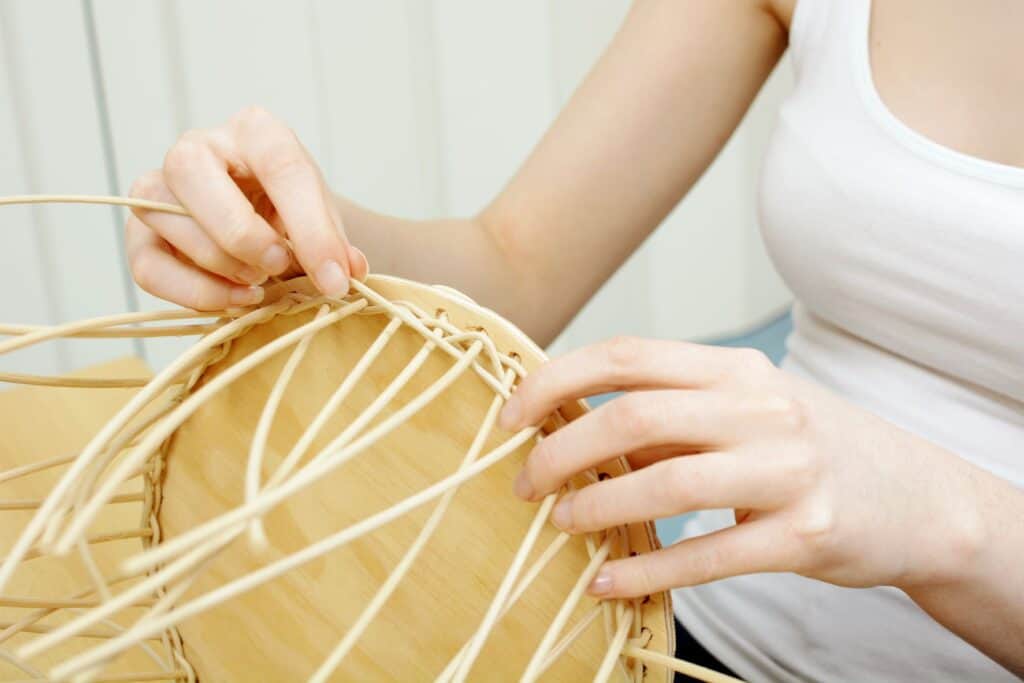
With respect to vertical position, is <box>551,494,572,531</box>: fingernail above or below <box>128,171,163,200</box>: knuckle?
below

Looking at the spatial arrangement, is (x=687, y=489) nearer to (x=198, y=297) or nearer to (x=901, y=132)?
(x=198, y=297)

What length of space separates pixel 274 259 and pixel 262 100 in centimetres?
98

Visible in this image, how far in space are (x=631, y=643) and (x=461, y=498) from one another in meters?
0.09

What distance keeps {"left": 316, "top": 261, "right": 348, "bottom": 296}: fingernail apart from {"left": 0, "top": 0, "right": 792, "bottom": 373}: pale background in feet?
3.26

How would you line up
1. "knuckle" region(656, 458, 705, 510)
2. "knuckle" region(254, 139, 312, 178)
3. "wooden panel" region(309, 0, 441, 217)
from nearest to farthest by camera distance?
"knuckle" region(656, 458, 705, 510)
"knuckle" region(254, 139, 312, 178)
"wooden panel" region(309, 0, 441, 217)

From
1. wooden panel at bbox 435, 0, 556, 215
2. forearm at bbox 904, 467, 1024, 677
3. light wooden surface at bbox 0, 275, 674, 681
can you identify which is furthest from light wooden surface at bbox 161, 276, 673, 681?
wooden panel at bbox 435, 0, 556, 215

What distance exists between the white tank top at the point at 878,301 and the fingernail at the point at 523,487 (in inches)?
11.9

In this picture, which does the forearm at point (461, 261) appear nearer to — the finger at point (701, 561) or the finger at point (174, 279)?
the finger at point (174, 279)

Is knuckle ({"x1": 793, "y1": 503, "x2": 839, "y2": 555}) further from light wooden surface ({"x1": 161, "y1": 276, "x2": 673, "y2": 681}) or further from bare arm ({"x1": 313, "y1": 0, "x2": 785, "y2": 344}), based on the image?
bare arm ({"x1": 313, "y1": 0, "x2": 785, "y2": 344})

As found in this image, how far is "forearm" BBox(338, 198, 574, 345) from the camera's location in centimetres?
63

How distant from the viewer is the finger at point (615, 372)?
1.21 ft

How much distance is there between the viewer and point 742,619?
2.12 feet

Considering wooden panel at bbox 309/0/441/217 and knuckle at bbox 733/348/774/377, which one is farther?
wooden panel at bbox 309/0/441/217

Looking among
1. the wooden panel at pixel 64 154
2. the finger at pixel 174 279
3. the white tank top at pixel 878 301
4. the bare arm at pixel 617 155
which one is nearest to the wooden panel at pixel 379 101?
the wooden panel at pixel 64 154
